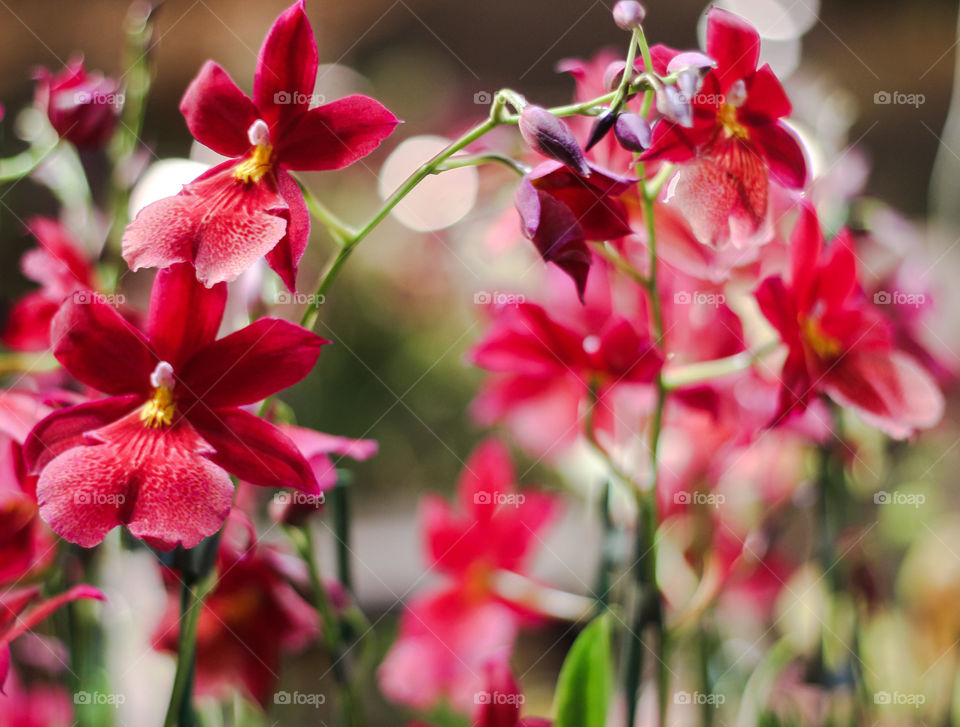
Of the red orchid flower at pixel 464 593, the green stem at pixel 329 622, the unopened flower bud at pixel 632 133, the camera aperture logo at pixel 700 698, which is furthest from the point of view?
the red orchid flower at pixel 464 593

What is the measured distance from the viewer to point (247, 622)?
446mm

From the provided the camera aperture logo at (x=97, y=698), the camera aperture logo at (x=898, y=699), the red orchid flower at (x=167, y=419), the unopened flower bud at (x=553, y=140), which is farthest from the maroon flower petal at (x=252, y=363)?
the camera aperture logo at (x=898, y=699)

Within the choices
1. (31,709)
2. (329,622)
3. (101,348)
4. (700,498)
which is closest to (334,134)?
(101,348)

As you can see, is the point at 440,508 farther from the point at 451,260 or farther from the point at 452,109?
the point at 452,109

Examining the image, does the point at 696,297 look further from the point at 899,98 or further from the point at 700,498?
the point at 899,98

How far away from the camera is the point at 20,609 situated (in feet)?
1.19

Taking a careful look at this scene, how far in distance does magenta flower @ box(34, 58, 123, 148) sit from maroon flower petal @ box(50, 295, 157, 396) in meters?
0.17

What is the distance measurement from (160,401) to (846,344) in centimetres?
33

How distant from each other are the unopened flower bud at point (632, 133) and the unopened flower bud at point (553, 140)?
15mm

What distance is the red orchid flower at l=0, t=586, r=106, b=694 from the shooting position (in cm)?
32

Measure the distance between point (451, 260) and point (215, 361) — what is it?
1092 mm

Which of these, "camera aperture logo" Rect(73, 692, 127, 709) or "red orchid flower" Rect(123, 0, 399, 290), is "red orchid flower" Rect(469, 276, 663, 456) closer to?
"red orchid flower" Rect(123, 0, 399, 290)

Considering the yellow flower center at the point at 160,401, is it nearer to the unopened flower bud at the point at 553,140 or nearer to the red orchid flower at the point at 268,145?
the red orchid flower at the point at 268,145

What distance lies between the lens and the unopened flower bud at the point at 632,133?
281 millimetres
